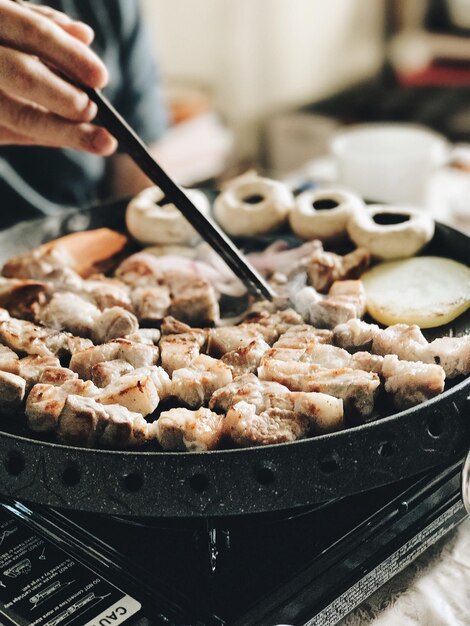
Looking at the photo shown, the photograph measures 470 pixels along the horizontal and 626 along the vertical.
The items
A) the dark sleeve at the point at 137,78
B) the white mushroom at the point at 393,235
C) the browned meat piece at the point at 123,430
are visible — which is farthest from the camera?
the dark sleeve at the point at 137,78

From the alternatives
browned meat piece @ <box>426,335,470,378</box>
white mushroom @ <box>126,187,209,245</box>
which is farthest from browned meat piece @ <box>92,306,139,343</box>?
browned meat piece @ <box>426,335,470,378</box>

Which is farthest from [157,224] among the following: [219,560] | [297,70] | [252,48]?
[297,70]

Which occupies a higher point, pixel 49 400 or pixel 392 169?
pixel 49 400

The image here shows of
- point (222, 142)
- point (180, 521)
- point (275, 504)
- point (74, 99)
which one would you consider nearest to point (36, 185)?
point (222, 142)

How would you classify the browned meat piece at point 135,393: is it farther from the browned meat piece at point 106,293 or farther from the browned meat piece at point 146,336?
the browned meat piece at point 106,293

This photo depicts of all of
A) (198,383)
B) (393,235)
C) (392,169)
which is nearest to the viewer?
(198,383)

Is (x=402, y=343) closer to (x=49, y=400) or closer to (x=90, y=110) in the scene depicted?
(x=49, y=400)

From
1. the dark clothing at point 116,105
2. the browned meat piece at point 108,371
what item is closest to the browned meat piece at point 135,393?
the browned meat piece at point 108,371
